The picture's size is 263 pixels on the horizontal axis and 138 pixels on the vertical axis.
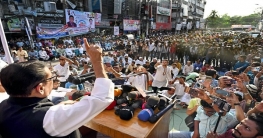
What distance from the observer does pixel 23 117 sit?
102 cm

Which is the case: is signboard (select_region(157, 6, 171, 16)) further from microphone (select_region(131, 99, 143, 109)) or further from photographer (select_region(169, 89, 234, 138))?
microphone (select_region(131, 99, 143, 109))

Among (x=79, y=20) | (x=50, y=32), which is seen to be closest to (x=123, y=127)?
(x=50, y=32)

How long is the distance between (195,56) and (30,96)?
10.1 meters

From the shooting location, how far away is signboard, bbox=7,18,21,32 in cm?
1215

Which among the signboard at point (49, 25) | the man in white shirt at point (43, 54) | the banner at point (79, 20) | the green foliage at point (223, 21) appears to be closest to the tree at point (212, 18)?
the green foliage at point (223, 21)

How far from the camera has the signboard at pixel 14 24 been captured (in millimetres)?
12152

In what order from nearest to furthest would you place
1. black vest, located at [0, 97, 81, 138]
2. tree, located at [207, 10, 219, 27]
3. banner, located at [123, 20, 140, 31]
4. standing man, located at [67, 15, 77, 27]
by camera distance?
black vest, located at [0, 97, 81, 138]
standing man, located at [67, 15, 77, 27]
banner, located at [123, 20, 140, 31]
tree, located at [207, 10, 219, 27]

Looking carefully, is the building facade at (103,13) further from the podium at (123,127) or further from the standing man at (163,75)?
the podium at (123,127)

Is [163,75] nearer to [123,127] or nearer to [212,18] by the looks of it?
[123,127]

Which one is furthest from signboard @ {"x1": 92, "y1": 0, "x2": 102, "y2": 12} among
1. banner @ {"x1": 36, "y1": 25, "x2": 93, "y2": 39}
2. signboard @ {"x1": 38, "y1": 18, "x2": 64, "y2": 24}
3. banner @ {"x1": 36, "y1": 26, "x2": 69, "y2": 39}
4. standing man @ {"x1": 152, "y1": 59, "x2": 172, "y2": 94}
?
standing man @ {"x1": 152, "y1": 59, "x2": 172, "y2": 94}

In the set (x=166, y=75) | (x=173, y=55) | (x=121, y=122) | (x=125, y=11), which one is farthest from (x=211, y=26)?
(x=121, y=122)

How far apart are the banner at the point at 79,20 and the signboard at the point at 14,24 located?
3.63m

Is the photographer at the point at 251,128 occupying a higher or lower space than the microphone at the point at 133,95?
lower

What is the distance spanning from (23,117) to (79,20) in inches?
642
